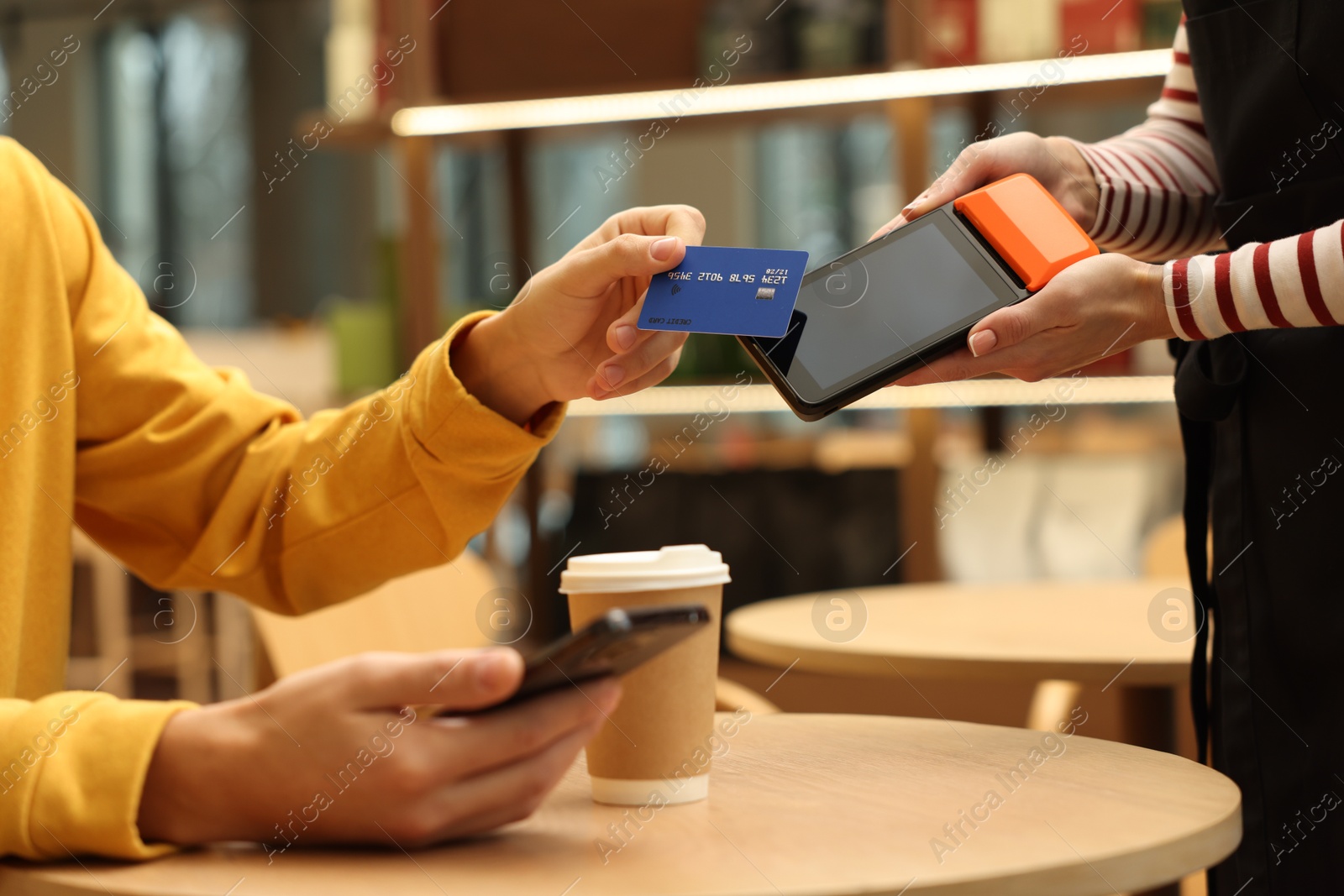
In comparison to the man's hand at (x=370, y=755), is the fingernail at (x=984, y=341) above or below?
above

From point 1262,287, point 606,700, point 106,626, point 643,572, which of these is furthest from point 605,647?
point 106,626

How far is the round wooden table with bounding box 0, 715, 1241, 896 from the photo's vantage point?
57 cm

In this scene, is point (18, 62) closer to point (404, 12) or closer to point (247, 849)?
point (404, 12)

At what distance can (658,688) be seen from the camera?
73 cm

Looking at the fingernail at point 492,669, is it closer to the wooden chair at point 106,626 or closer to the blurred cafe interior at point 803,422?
the blurred cafe interior at point 803,422

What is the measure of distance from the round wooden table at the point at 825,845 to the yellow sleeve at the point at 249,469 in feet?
0.95

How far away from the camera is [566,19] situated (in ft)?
9.70

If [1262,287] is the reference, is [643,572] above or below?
below

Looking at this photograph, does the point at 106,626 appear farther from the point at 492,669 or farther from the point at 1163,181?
the point at 492,669

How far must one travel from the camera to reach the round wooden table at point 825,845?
0.57 meters

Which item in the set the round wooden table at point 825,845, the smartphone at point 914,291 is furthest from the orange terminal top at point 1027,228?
the round wooden table at point 825,845

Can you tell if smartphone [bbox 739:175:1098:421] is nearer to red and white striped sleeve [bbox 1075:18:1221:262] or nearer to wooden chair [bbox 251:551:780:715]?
red and white striped sleeve [bbox 1075:18:1221:262]

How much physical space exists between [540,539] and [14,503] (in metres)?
2.29

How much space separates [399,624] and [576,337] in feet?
2.51
